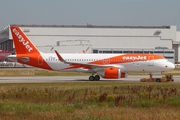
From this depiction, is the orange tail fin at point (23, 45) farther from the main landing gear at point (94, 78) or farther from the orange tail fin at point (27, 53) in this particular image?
the main landing gear at point (94, 78)

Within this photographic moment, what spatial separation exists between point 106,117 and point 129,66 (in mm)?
31293

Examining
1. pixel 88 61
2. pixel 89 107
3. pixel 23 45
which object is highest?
pixel 23 45

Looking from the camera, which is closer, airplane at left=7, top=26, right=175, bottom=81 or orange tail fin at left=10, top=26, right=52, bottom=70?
airplane at left=7, top=26, right=175, bottom=81

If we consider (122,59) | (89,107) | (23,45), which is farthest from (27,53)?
(89,107)

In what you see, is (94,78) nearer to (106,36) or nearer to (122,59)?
(122,59)

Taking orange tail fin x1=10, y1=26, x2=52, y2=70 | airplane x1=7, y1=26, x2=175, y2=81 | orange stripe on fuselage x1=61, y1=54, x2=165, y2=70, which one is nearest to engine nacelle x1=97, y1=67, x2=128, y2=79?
airplane x1=7, y1=26, x2=175, y2=81

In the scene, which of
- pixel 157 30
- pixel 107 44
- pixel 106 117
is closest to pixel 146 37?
pixel 157 30

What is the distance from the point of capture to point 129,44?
4678 inches

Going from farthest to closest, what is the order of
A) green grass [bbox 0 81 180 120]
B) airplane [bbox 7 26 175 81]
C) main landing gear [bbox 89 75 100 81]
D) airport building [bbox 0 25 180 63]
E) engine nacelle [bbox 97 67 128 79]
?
1. airport building [bbox 0 25 180 63]
2. airplane [bbox 7 26 175 81]
3. main landing gear [bbox 89 75 100 81]
4. engine nacelle [bbox 97 67 128 79]
5. green grass [bbox 0 81 180 120]

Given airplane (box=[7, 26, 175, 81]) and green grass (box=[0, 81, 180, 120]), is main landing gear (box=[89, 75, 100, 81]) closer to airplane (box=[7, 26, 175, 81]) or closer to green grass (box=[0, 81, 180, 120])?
airplane (box=[7, 26, 175, 81])

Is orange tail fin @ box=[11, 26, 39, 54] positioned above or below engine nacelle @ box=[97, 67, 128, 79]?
above

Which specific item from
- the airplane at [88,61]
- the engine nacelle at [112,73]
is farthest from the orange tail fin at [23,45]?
the engine nacelle at [112,73]

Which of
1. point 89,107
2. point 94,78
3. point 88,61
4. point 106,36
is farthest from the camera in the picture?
point 106,36

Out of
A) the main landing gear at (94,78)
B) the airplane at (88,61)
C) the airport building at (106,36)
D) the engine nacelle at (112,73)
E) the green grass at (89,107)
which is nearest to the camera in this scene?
the green grass at (89,107)
